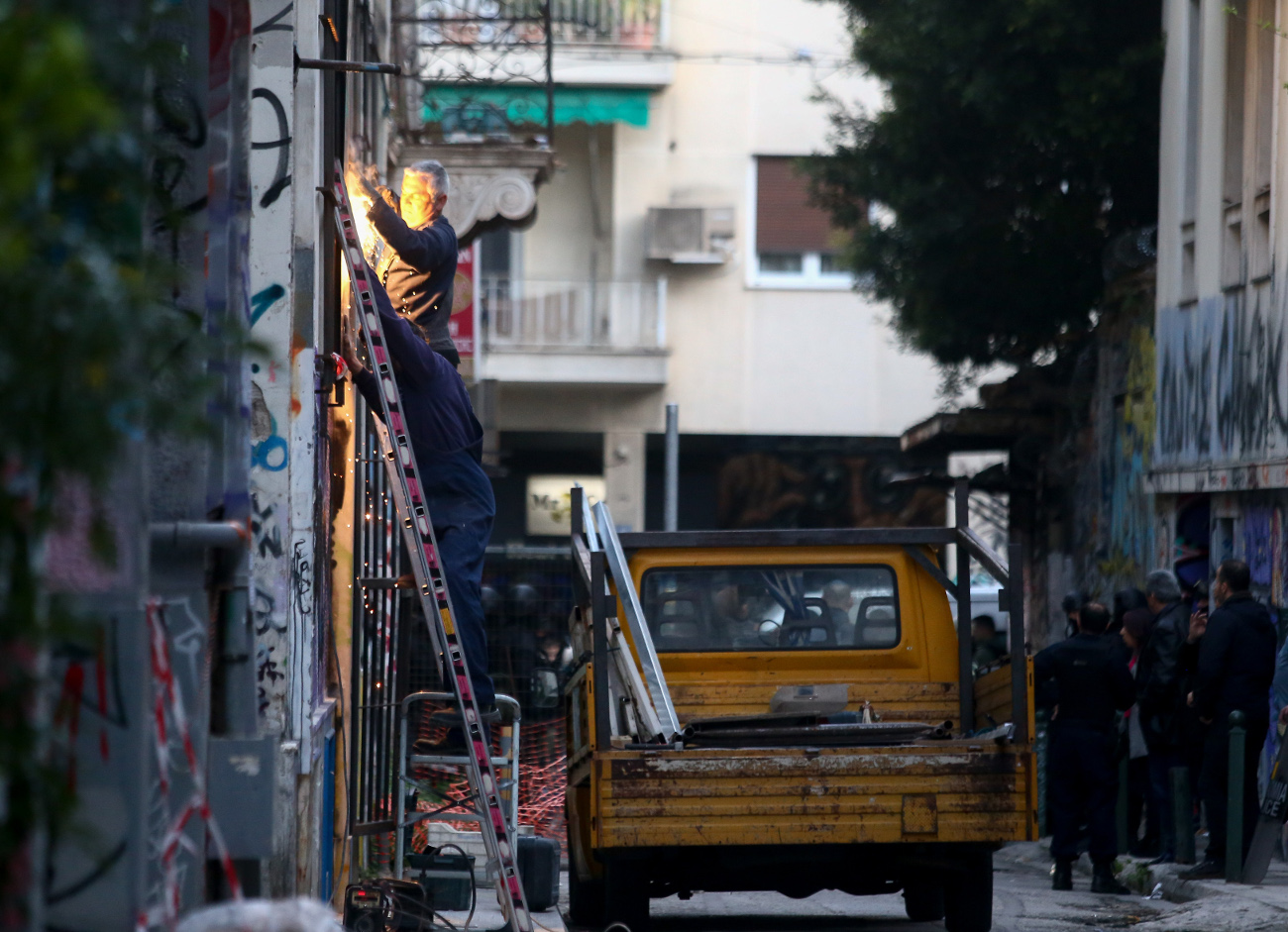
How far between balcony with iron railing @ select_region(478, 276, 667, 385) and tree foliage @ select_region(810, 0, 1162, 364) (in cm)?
612

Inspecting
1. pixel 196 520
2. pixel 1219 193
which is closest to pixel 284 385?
pixel 196 520

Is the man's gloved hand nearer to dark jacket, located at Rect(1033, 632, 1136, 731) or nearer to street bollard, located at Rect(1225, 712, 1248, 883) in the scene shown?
dark jacket, located at Rect(1033, 632, 1136, 731)

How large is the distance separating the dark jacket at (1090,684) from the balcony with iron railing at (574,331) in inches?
582

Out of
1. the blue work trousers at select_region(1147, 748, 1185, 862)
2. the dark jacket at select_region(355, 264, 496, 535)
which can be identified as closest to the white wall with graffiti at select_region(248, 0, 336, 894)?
the dark jacket at select_region(355, 264, 496, 535)

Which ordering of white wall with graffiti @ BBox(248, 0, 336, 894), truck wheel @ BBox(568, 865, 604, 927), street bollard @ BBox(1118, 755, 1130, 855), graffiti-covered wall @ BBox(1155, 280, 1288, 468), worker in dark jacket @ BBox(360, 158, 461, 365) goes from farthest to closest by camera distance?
graffiti-covered wall @ BBox(1155, 280, 1288, 468) < street bollard @ BBox(1118, 755, 1130, 855) < truck wheel @ BBox(568, 865, 604, 927) < worker in dark jacket @ BBox(360, 158, 461, 365) < white wall with graffiti @ BBox(248, 0, 336, 894)

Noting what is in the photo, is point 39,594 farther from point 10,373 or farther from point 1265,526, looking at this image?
point 1265,526

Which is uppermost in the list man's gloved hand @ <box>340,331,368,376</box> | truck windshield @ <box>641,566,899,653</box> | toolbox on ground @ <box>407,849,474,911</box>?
man's gloved hand @ <box>340,331,368,376</box>

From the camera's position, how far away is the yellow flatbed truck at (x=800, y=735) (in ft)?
25.6

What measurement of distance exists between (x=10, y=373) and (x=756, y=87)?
24.3 meters

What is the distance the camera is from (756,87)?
25875mm

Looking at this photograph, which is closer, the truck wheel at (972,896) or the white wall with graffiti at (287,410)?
the white wall with graffiti at (287,410)

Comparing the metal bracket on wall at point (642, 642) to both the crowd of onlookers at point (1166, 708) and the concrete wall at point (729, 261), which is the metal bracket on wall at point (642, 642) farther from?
the concrete wall at point (729, 261)

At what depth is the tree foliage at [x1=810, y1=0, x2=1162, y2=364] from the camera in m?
16.6

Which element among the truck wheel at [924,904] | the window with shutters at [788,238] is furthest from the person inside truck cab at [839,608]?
the window with shutters at [788,238]
